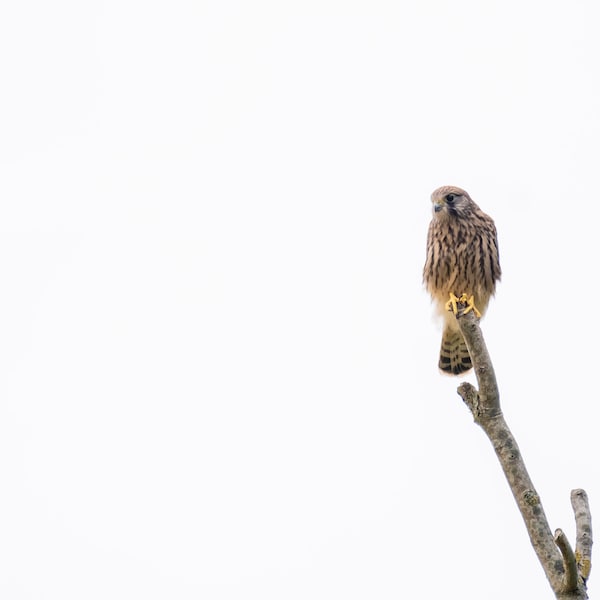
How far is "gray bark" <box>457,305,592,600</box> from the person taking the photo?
260 centimetres

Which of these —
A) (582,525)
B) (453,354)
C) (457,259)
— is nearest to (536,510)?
(582,525)

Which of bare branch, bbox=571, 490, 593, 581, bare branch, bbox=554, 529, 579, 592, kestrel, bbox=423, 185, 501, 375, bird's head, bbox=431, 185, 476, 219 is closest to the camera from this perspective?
bare branch, bbox=554, 529, 579, 592

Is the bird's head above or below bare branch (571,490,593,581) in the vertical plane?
above

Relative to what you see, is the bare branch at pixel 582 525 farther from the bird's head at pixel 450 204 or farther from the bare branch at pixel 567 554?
the bird's head at pixel 450 204

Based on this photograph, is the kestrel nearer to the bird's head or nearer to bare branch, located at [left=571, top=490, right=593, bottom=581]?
the bird's head

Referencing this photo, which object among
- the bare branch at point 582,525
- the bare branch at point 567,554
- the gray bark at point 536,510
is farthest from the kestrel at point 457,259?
the bare branch at point 567,554

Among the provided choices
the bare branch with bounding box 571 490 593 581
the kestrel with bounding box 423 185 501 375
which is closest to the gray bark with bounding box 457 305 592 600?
the bare branch with bounding box 571 490 593 581

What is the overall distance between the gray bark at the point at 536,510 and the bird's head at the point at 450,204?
130 inches

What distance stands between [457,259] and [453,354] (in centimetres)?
76

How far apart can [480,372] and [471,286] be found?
3.06m

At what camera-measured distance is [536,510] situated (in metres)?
2.79

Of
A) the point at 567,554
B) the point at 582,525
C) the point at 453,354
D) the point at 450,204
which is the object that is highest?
the point at 450,204

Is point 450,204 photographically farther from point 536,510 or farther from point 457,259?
point 536,510

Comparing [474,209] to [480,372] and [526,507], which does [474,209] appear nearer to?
[480,372]
